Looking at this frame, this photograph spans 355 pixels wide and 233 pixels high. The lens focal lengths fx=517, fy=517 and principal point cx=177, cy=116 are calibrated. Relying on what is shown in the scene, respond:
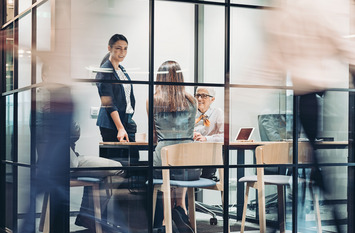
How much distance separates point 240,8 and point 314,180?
212 centimetres

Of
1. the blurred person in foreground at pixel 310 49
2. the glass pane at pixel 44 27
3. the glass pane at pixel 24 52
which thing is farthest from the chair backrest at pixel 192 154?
the blurred person in foreground at pixel 310 49

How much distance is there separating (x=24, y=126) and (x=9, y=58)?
1.80ft

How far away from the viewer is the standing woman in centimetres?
241

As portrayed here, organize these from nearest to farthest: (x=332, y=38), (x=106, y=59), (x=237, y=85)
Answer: (x=332, y=38)
(x=106, y=59)
(x=237, y=85)

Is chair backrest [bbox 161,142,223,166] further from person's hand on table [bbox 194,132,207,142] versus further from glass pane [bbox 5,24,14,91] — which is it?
glass pane [bbox 5,24,14,91]

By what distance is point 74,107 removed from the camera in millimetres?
2412

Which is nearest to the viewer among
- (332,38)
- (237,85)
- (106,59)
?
(332,38)

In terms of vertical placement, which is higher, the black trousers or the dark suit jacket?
the dark suit jacket

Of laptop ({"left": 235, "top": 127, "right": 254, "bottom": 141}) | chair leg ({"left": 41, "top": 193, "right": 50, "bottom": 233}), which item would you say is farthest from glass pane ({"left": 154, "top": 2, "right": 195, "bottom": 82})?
chair leg ({"left": 41, "top": 193, "right": 50, "bottom": 233})

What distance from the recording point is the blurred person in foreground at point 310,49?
1.68ft

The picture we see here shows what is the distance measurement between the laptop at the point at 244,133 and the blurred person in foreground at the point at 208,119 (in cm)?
10

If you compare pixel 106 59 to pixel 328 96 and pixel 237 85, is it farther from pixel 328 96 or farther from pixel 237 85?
pixel 328 96

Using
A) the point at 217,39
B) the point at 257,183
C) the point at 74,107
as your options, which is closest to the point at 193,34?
the point at 217,39

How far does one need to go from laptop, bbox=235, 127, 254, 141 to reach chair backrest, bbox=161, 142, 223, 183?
0.12 metres
